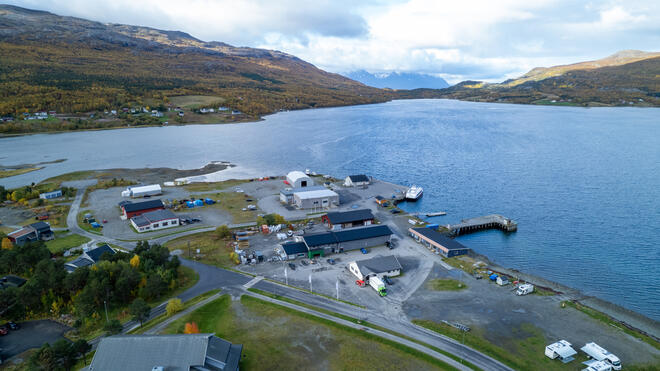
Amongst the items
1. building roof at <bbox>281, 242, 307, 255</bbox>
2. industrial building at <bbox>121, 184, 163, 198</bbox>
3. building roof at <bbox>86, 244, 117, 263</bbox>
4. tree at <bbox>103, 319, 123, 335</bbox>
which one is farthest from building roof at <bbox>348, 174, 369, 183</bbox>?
tree at <bbox>103, 319, 123, 335</bbox>

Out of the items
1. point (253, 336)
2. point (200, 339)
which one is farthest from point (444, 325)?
point (200, 339)

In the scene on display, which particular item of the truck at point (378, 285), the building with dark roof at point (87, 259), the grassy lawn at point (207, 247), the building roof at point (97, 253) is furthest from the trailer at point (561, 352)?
the building roof at point (97, 253)

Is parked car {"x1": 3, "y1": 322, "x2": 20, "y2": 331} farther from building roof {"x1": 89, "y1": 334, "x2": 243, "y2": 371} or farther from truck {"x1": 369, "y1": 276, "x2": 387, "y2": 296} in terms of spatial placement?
truck {"x1": 369, "y1": 276, "x2": 387, "y2": 296}

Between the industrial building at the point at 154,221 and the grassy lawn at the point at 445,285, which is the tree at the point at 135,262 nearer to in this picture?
the industrial building at the point at 154,221

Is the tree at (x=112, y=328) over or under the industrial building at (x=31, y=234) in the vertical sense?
under

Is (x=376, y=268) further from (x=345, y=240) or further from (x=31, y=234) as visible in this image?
(x=31, y=234)

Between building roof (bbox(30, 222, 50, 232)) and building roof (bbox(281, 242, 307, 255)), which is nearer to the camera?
building roof (bbox(281, 242, 307, 255))
